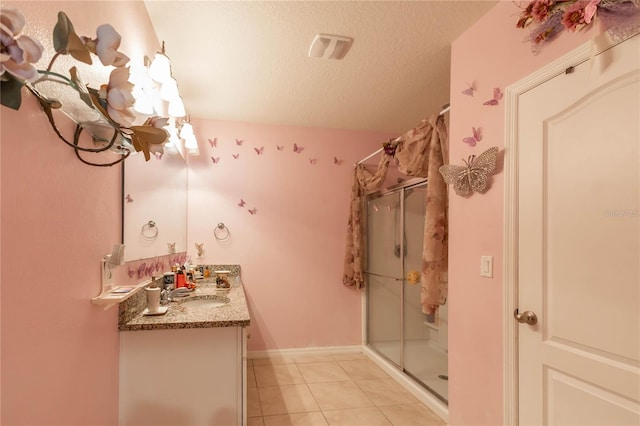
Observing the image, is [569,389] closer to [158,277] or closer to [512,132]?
[512,132]

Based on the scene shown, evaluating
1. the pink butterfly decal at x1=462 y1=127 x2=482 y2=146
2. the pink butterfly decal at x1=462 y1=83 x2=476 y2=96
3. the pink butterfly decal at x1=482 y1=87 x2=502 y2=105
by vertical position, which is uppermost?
the pink butterfly decal at x1=462 y1=83 x2=476 y2=96

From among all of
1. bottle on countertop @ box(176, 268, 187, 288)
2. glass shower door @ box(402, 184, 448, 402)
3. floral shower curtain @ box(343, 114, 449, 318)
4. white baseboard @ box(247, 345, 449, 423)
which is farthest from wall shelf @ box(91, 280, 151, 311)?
glass shower door @ box(402, 184, 448, 402)

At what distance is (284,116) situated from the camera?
338cm

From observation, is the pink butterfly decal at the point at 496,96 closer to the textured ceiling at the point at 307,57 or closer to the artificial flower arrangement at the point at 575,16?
the artificial flower arrangement at the point at 575,16

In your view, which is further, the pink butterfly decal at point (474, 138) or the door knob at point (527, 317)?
the pink butterfly decal at point (474, 138)

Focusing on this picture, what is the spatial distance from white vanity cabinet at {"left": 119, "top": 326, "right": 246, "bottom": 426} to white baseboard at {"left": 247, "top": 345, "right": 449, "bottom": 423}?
4.72 ft

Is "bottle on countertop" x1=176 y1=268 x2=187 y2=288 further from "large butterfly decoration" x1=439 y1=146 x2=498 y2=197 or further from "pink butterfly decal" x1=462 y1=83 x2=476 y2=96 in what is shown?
"pink butterfly decal" x1=462 y1=83 x2=476 y2=96

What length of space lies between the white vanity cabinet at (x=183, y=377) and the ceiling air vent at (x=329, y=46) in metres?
1.69

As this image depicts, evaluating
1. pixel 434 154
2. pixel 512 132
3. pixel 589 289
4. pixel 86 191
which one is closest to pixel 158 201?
pixel 86 191

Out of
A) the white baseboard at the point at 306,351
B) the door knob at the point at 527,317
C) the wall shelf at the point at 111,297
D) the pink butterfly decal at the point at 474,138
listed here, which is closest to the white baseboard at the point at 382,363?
the white baseboard at the point at 306,351

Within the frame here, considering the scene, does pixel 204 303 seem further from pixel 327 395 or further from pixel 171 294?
pixel 327 395

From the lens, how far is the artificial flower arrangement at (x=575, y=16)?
3.74 feet

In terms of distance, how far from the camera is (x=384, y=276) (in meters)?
3.41

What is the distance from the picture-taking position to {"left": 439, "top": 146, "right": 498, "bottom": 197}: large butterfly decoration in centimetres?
169
